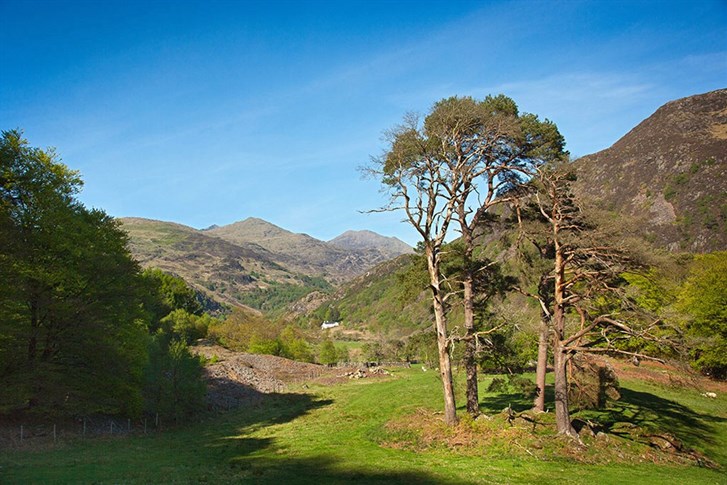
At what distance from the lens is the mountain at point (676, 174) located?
119000 millimetres

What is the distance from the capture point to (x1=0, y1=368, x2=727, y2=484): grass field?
15844mm

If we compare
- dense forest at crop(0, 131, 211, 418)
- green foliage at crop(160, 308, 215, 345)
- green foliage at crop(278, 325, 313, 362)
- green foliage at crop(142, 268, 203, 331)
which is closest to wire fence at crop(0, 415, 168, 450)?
dense forest at crop(0, 131, 211, 418)

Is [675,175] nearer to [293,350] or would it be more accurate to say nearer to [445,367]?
[293,350]

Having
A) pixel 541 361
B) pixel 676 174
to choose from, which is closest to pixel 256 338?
pixel 541 361

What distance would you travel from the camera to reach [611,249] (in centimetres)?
1941

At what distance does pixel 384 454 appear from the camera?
2000 centimetres

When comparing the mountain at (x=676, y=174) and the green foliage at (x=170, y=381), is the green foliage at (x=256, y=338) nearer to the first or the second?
the green foliage at (x=170, y=381)

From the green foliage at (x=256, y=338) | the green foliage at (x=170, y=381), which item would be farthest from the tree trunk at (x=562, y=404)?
the green foliage at (x=256, y=338)

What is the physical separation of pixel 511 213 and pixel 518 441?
1179 cm

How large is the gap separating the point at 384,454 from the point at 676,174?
155 metres

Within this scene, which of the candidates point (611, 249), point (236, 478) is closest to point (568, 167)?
point (611, 249)

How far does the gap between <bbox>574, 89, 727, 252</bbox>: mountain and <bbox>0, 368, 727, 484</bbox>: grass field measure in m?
95.1

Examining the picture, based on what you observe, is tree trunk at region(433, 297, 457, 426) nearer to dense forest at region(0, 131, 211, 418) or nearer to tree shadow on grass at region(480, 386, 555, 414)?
tree shadow on grass at region(480, 386, 555, 414)

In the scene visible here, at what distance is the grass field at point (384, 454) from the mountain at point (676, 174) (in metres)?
95.1
